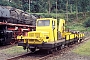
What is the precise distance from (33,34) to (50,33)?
4.50 feet

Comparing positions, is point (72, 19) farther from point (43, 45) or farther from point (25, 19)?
point (43, 45)

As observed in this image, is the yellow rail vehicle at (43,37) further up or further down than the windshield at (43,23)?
further down

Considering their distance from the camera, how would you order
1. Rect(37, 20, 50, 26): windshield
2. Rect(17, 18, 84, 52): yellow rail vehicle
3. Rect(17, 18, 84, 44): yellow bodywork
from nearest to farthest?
Rect(17, 18, 84, 52): yellow rail vehicle < Rect(17, 18, 84, 44): yellow bodywork < Rect(37, 20, 50, 26): windshield

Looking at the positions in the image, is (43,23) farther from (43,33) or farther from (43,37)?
(43,37)

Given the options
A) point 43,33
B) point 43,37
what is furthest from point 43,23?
point 43,37

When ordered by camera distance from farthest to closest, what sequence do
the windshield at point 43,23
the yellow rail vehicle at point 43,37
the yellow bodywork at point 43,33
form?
1. the windshield at point 43,23
2. the yellow bodywork at point 43,33
3. the yellow rail vehicle at point 43,37

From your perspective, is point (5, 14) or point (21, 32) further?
point (21, 32)

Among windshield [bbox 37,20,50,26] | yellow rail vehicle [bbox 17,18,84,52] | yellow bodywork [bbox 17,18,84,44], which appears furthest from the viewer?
windshield [bbox 37,20,50,26]

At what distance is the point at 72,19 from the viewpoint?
67.9m

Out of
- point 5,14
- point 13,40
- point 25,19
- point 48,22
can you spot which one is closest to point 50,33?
point 48,22

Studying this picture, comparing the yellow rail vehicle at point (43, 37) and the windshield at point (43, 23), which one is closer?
the yellow rail vehicle at point (43, 37)

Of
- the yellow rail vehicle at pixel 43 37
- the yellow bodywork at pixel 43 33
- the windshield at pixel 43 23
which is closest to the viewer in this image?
the yellow rail vehicle at pixel 43 37

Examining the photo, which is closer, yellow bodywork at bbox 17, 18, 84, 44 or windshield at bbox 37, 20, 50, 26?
yellow bodywork at bbox 17, 18, 84, 44

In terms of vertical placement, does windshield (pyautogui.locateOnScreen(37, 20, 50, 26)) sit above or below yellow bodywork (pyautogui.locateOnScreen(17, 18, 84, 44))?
above
